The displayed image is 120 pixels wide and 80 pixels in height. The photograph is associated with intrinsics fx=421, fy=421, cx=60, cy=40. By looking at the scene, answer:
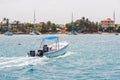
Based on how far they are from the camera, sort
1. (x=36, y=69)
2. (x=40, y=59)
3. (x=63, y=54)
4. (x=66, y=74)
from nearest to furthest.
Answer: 1. (x=66, y=74)
2. (x=36, y=69)
3. (x=40, y=59)
4. (x=63, y=54)

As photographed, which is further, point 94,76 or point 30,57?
point 30,57

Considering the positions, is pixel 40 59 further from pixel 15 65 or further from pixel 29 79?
pixel 29 79

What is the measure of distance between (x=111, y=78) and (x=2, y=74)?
9.12 meters

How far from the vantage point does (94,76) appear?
116 ft

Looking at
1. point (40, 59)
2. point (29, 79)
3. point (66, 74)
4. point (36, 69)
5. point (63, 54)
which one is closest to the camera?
point (29, 79)

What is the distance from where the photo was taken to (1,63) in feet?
139

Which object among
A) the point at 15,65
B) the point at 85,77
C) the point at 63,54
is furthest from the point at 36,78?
the point at 63,54

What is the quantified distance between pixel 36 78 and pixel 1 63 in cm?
888

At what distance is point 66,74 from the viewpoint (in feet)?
120

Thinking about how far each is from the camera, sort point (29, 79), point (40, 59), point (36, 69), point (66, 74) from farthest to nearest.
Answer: point (40, 59), point (36, 69), point (66, 74), point (29, 79)

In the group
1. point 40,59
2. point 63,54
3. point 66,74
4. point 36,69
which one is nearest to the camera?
point 66,74

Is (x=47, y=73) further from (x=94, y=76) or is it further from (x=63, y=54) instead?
(x=63, y=54)

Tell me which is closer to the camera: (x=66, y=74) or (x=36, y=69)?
(x=66, y=74)

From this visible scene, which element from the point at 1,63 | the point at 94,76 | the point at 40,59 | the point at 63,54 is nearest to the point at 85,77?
the point at 94,76
